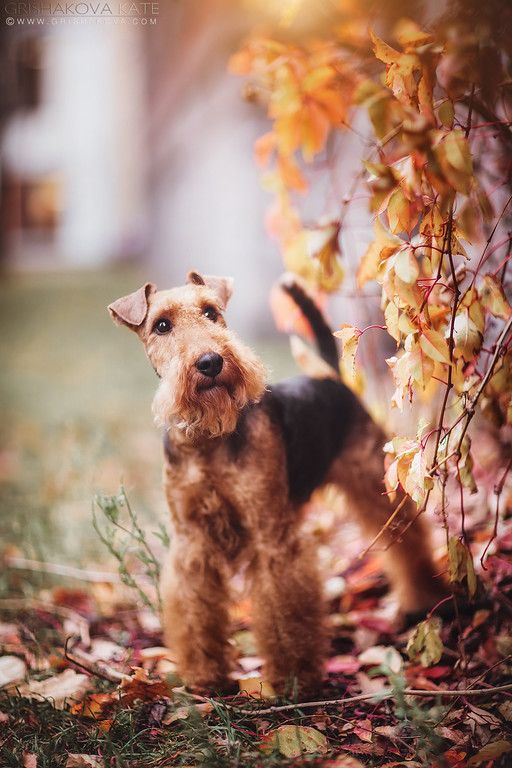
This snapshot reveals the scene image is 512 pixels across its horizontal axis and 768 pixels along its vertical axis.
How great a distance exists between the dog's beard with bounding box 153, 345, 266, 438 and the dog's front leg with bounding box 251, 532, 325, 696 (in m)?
0.45

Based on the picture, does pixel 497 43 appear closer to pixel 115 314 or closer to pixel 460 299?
pixel 460 299

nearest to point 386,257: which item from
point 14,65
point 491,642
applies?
point 491,642

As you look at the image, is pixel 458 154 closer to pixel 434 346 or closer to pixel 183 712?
pixel 434 346

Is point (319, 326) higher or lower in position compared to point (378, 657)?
higher

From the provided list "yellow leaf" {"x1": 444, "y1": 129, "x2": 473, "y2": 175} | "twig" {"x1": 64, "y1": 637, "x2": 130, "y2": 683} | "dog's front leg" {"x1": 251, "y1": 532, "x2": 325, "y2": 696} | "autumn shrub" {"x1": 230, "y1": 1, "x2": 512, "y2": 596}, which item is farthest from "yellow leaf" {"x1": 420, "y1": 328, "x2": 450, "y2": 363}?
"twig" {"x1": 64, "y1": 637, "x2": 130, "y2": 683}

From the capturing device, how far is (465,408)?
144cm

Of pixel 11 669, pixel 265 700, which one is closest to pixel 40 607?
pixel 11 669

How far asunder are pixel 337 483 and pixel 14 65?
655 centimetres

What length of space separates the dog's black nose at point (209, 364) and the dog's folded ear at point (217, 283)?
28cm

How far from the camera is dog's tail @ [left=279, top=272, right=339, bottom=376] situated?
219 cm

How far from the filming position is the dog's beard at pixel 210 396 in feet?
5.10

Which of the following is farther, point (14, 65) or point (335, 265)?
point (14, 65)

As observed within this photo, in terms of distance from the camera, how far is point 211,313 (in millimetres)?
1712

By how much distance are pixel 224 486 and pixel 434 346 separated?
74cm
